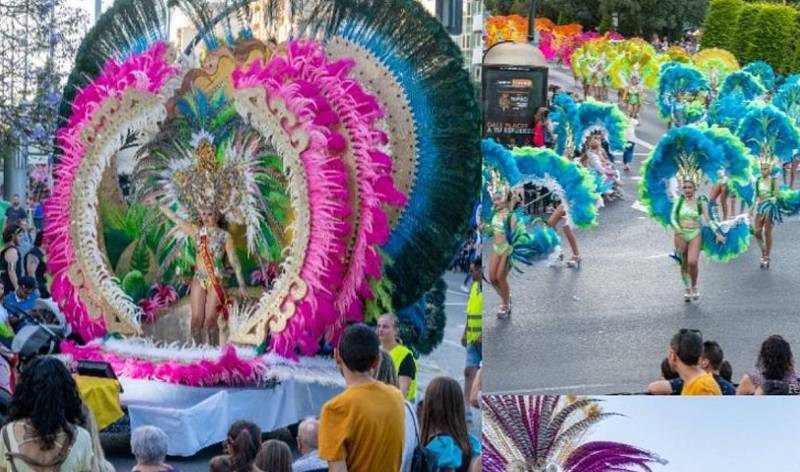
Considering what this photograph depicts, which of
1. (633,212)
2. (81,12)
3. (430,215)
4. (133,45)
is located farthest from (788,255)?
(81,12)

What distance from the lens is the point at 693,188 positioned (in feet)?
20.7

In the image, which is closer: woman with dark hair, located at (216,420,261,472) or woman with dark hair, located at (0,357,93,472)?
woman with dark hair, located at (0,357,93,472)

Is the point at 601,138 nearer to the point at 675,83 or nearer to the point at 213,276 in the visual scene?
the point at 675,83

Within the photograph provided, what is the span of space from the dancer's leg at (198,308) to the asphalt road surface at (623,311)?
2.11m

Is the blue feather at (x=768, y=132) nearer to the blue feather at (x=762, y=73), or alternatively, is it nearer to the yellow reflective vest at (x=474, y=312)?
the blue feather at (x=762, y=73)

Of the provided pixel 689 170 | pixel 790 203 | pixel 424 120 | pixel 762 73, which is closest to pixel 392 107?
pixel 424 120

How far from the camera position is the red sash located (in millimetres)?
7523

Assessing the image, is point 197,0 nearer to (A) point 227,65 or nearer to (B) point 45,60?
(A) point 227,65

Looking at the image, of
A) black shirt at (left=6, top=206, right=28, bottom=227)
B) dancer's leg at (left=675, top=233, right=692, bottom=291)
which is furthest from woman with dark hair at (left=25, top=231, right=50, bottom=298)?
dancer's leg at (left=675, top=233, right=692, bottom=291)

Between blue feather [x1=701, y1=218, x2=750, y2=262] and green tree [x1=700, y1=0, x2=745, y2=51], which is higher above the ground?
green tree [x1=700, y1=0, x2=745, y2=51]

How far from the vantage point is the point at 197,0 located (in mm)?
7543

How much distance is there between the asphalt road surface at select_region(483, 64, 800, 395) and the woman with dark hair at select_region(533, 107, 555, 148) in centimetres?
17

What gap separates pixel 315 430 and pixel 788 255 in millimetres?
1910

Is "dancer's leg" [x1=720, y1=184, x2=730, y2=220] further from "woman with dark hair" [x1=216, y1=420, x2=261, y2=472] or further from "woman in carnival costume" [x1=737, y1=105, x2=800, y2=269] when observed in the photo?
"woman with dark hair" [x1=216, y1=420, x2=261, y2=472]
